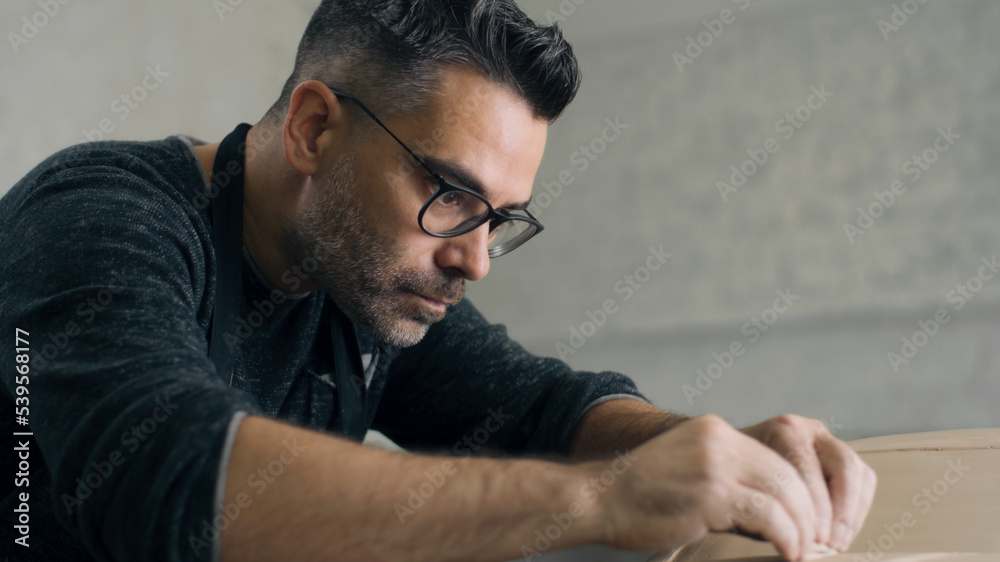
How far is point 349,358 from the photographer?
123 centimetres

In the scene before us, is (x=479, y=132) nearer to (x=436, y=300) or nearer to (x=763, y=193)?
(x=436, y=300)

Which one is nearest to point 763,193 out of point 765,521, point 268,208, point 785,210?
point 785,210

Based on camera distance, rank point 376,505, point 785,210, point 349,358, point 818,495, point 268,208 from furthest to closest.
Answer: point 785,210 < point 349,358 < point 268,208 < point 818,495 < point 376,505

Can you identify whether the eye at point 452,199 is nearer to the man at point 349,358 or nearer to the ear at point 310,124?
the man at point 349,358

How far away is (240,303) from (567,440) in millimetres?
512

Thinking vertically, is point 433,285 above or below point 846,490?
below

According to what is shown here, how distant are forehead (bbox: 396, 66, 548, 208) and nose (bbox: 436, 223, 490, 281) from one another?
5 cm

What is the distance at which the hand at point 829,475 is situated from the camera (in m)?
0.70

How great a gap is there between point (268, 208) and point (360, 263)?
18 centimetres

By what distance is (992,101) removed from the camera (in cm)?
252

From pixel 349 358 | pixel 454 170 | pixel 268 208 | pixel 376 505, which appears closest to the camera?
pixel 376 505

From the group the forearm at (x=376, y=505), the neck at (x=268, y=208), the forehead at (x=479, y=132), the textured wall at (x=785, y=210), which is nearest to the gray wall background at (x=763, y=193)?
the textured wall at (x=785, y=210)

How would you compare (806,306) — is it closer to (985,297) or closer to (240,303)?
(985,297)

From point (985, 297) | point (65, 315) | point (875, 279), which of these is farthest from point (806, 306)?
point (65, 315)
